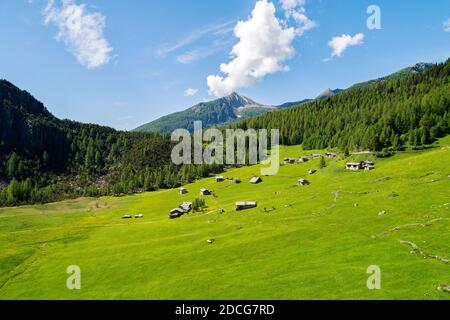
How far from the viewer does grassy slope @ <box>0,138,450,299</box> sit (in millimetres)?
51719

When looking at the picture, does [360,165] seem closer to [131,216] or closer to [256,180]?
[256,180]

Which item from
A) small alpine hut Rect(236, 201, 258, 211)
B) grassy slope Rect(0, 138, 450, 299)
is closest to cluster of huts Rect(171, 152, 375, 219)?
small alpine hut Rect(236, 201, 258, 211)

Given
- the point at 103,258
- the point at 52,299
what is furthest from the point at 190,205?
the point at 52,299

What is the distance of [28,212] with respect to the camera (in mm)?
162000

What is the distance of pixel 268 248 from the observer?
70.0 metres

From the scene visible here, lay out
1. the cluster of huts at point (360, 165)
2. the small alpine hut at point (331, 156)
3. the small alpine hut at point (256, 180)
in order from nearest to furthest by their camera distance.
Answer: the cluster of huts at point (360, 165), the small alpine hut at point (256, 180), the small alpine hut at point (331, 156)

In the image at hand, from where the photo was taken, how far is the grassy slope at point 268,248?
170 feet

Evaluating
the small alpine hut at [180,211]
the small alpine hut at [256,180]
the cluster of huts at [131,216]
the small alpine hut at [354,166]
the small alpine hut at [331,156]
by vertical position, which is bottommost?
the cluster of huts at [131,216]

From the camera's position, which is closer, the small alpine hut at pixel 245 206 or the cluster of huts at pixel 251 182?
the small alpine hut at pixel 245 206

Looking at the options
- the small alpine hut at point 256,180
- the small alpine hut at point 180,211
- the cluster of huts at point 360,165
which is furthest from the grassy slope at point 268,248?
the small alpine hut at point 256,180

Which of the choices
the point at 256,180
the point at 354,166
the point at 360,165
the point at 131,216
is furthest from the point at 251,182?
the point at 131,216

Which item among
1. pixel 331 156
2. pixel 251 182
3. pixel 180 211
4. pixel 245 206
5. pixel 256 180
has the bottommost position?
pixel 180 211

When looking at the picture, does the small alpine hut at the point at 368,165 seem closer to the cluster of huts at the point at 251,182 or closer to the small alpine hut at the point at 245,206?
the cluster of huts at the point at 251,182
